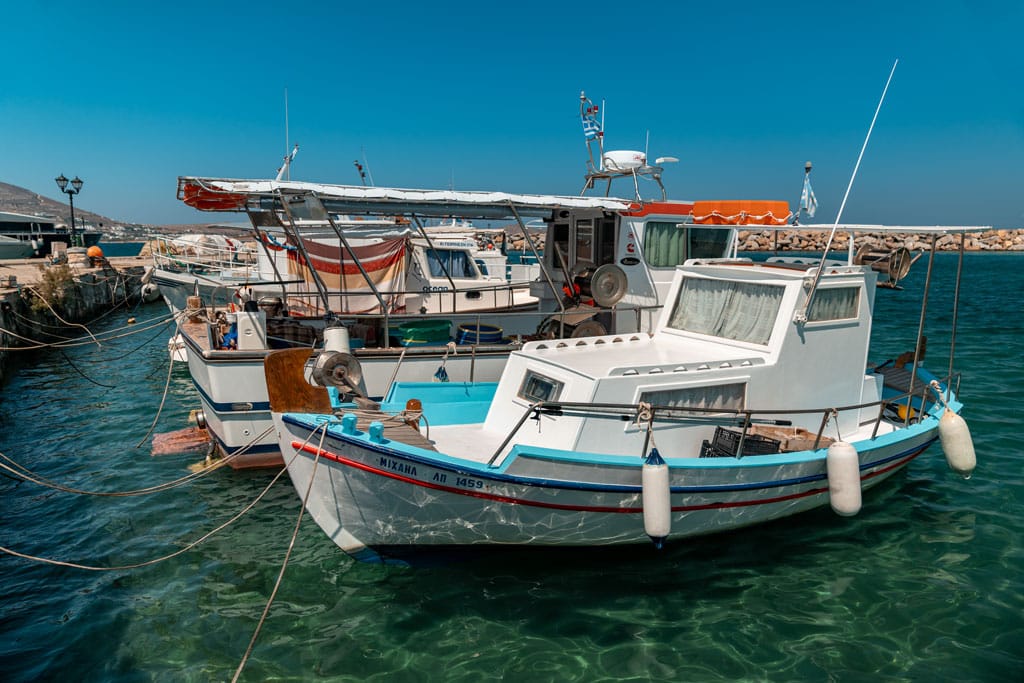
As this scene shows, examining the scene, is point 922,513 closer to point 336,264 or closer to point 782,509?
point 782,509

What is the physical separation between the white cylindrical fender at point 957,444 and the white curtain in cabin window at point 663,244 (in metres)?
5.73

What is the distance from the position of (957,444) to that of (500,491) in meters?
5.95

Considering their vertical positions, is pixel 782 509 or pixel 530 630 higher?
pixel 782 509

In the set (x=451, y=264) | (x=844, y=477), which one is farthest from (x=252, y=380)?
(x=844, y=477)

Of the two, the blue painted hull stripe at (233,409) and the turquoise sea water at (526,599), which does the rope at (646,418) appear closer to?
A: the turquoise sea water at (526,599)

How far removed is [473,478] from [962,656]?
4923mm

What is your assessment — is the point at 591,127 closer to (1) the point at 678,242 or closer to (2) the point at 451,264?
(1) the point at 678,242

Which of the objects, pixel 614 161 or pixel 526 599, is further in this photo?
pixel 614 161

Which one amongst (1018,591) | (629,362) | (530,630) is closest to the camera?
(530,630)

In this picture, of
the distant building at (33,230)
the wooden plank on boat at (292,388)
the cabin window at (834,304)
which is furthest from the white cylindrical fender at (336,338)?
the distant building at (33,230)

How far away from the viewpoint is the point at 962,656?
19.9 ft

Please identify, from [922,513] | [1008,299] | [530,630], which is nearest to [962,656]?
[922,513]

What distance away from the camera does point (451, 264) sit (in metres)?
17.2

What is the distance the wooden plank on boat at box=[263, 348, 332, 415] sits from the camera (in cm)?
660
